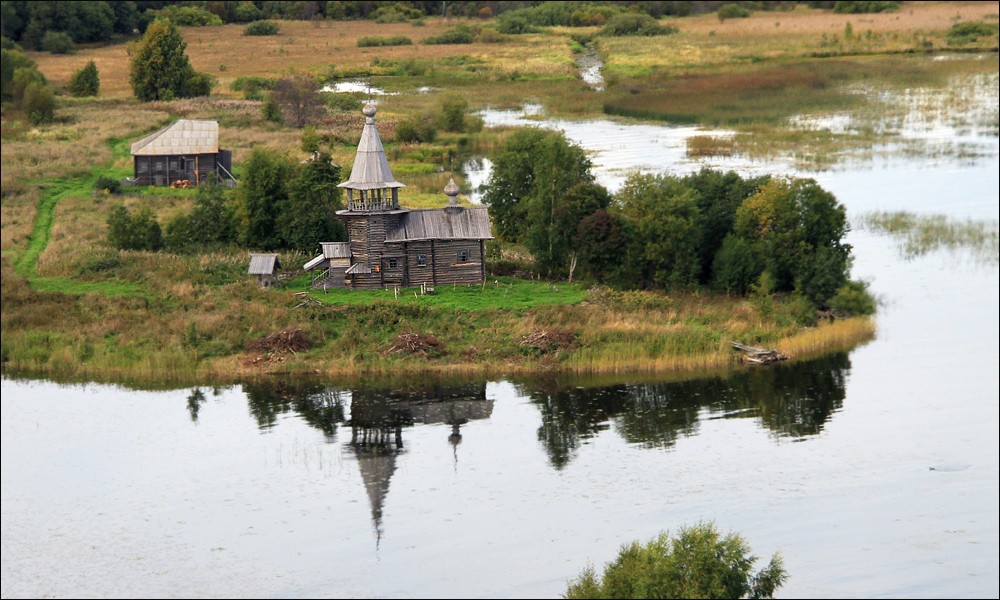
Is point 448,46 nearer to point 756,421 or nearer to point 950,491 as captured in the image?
point 756,421

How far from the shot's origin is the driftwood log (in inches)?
1766

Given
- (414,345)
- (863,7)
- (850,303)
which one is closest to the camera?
(414,345)

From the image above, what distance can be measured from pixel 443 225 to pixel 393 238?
161cm

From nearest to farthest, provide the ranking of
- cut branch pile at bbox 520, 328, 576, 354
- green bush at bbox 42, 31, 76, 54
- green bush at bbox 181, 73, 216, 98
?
green bush at bbox 42, 31, 76, 54 → cut branch pile at bbox 520, 328, 576, 354 → green bush at bbox 181, 73, 216, 98

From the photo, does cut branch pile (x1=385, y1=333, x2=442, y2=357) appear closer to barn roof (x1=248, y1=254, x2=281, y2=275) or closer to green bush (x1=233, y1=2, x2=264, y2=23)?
barn roof (x1=248, y1=254, x2=281, y2=275)

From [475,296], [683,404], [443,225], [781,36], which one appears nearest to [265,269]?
[443,225]

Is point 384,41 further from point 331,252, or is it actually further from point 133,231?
point 133,231

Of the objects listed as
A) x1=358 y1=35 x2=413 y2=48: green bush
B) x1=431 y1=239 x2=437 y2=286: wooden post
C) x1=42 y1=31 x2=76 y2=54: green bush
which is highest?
x1=42 y1=31 x2=76 y2=54: green bush

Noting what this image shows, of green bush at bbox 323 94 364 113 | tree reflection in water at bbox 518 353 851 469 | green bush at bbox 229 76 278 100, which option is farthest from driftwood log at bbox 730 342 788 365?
green bush at bbox 229 76 278 100

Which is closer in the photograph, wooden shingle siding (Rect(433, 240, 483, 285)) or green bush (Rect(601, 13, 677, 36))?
wooden shingle siding (Rect(433, 240, 483, 285))

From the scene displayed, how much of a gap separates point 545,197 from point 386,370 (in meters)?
9.85

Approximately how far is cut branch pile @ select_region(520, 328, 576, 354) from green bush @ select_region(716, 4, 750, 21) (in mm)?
44038

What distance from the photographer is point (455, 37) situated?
54156 mm

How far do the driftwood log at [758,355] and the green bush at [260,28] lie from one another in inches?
631
